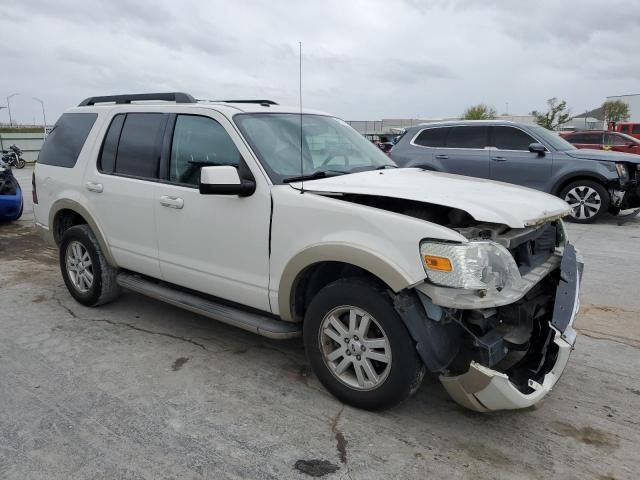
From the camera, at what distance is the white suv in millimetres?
2740

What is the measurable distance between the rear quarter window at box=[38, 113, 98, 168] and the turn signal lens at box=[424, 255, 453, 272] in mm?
3550

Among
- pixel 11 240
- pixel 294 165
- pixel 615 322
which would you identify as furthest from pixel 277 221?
pixel 11 240

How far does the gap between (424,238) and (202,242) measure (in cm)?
174

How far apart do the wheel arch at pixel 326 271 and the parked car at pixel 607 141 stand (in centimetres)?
1551

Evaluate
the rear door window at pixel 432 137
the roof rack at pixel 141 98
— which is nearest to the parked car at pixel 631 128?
the rear door window at pixel 432 137

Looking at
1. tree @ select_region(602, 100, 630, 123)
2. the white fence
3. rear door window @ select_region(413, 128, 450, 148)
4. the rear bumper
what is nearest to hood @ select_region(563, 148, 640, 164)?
rear door window @ select_region(413, 128, 450, 148)

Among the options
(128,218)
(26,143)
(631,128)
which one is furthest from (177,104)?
(26,143)

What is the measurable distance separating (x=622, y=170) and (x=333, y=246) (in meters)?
8.12

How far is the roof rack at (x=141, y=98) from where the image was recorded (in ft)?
13.6

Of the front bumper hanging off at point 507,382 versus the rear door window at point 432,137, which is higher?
the rear door window at point 432,137

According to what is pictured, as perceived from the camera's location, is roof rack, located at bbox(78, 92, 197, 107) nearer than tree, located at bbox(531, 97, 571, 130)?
Yes

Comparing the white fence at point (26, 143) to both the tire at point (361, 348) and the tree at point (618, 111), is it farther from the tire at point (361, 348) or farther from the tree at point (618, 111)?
the tree at point (618, 111)

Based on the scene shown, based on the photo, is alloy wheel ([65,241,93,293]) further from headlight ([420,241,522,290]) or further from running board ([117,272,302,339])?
headlight ([420,241,522,290])

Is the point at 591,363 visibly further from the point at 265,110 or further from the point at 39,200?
the point at 39,200
